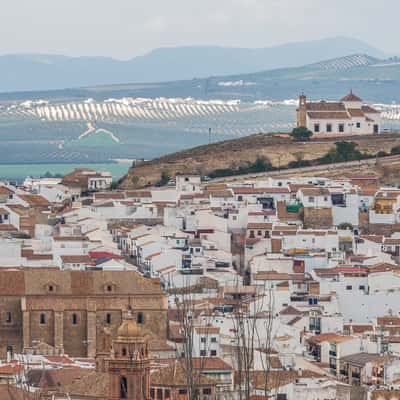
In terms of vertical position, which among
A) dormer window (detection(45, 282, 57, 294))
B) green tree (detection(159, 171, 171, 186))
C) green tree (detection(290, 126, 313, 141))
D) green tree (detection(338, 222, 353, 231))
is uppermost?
green tree (detection(290, 126, 313, 141))

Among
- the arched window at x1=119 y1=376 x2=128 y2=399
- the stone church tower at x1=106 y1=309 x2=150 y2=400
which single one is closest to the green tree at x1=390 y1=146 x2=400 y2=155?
the stone church tower at x1=106 y1=309 x2=150 y2=400

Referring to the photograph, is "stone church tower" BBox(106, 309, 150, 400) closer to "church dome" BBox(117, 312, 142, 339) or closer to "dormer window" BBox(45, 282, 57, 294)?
"church dome" BBox(117, 312, 142, 339)

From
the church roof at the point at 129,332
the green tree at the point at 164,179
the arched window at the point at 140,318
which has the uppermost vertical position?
the green tree at the point at 164,179

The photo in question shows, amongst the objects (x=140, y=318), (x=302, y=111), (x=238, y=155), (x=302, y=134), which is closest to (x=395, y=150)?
(x=302, y=134)

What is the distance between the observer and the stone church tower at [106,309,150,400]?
156 ft

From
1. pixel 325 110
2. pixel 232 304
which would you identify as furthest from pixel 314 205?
pixel 325 110

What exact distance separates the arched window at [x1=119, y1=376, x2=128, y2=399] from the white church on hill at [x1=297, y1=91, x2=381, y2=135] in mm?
77218

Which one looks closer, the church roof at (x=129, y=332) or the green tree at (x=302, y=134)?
the church roof at (x=129, y=332)

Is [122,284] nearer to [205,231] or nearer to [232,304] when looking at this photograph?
[232,304]

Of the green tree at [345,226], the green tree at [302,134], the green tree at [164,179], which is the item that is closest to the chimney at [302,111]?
the green tree at [302,134]

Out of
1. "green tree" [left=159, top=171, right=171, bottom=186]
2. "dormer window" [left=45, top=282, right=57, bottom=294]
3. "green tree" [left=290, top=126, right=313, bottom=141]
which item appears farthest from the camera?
"green tree" [left=290, top=126, right=313, bottom=141]

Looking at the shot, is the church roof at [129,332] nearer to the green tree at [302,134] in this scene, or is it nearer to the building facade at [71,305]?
the building facade at [71,305]

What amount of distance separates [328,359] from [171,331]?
16.6 feet

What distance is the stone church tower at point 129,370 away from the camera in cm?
4769
